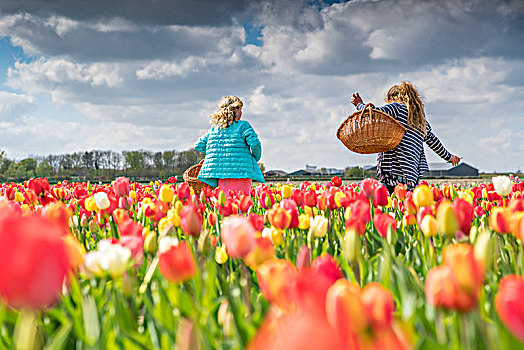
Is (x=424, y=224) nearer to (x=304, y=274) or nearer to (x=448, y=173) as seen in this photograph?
(x=304, y=274)

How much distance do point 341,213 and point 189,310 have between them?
2.02m

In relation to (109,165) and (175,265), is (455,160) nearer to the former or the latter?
(175,265)

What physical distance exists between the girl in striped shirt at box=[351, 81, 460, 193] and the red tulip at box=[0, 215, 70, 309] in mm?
6023

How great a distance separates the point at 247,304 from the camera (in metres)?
1.39

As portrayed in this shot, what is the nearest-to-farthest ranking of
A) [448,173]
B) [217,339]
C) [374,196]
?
1. [217,339]
2. [374,196]
3. [448,173]

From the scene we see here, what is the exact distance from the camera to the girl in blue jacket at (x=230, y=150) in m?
7.25

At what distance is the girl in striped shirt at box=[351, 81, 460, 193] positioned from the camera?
22.1 ft

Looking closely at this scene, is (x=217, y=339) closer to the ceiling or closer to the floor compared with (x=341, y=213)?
closer to the floor

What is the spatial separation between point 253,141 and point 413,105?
7.95ft

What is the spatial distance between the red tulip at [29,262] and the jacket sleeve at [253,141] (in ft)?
20.3

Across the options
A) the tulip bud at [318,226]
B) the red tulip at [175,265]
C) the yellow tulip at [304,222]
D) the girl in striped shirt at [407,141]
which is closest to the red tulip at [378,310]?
the red tulip at [175,265]

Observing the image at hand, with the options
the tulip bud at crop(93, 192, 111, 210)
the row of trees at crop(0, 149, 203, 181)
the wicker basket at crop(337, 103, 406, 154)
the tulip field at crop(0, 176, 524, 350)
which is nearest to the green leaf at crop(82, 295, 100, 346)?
the tulip field at crop(0, 176, 524, 350)

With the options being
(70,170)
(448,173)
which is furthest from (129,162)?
(448,173)

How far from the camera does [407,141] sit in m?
6.86
